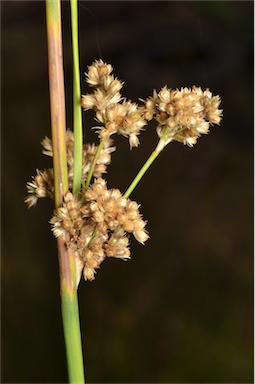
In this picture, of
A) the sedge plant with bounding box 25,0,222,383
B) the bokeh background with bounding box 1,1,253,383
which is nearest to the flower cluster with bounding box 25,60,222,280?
the sedge plant with bounding box 25,0,222,383

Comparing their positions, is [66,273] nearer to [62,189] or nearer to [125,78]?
[62,189]

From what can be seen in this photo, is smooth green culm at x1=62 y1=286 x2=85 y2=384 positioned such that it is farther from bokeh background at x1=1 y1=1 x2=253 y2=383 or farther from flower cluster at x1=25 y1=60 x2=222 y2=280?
bokeh background at x1=1 y1=1 x2=253 y2=383

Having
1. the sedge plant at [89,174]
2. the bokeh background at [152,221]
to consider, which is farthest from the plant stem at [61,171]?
the bokeh background at [152,221]

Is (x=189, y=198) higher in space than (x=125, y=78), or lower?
lower

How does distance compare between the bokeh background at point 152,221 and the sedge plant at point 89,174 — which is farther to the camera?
the bokeh background at point 152,221

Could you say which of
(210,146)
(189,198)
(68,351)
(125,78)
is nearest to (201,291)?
(189,198)

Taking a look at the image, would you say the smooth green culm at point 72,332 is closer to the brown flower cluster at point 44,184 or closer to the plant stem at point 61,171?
the plant stem at point 61,171
